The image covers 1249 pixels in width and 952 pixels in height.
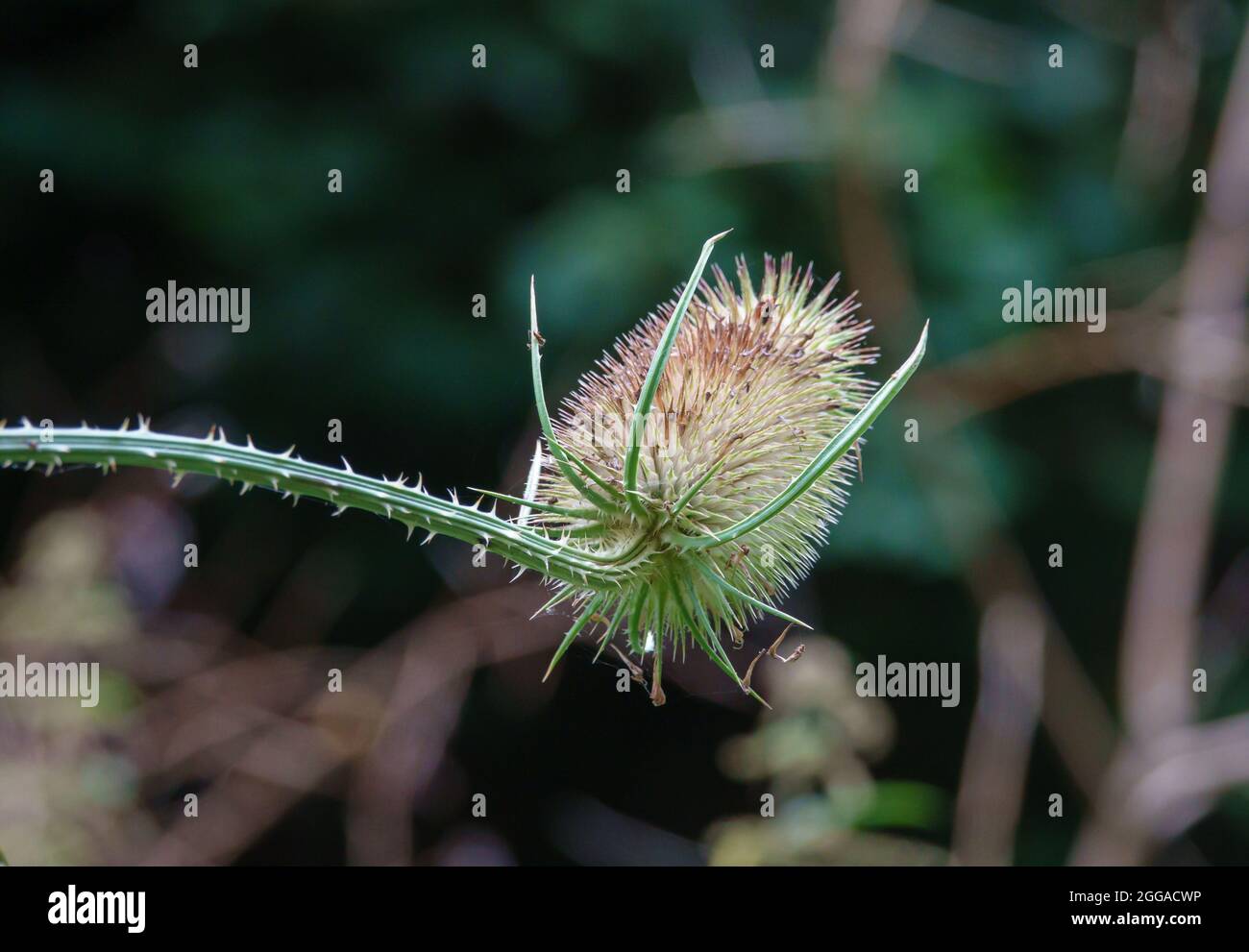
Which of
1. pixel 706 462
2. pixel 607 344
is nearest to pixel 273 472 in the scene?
pixel 706 462

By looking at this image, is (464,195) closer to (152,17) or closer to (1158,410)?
(152,17)

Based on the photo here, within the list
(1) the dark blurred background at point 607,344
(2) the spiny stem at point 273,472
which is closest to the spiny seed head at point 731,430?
(2) the spiny stem at point 273,472

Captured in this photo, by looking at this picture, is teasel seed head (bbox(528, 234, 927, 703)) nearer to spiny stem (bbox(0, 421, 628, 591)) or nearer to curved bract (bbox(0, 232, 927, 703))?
curved bract (bbox(0, 232, 927, 703))

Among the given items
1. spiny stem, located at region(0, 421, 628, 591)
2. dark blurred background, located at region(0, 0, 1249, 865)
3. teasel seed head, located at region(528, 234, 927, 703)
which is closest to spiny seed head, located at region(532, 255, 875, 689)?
teasel seed head, located at region(528, 234, 927, 703)

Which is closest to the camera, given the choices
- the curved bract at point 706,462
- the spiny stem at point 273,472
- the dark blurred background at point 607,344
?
the spiny stem at point 273,472

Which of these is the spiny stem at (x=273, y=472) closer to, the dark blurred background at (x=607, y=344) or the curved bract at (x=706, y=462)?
the curved bract at (x=706, y=462)
